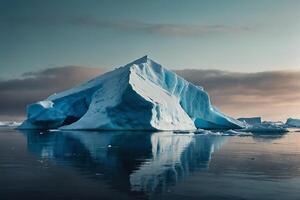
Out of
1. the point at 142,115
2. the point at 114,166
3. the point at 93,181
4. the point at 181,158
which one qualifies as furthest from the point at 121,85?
the point at 93,181

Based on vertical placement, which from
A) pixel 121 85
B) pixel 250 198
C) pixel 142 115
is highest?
pixel 121 85

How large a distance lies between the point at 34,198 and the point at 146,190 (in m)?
2.78

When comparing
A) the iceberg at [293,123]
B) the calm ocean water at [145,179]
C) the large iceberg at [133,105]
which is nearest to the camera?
the calm ocean water at [145,179]

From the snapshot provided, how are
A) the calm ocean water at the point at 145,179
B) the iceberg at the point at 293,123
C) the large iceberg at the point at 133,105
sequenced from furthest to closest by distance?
the iceberg at the point at 293,123 < the large iceberg at the point at 133,105 < the calm ocean water at the point at 145,179

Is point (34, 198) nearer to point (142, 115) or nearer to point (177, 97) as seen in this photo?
point (142, 115)

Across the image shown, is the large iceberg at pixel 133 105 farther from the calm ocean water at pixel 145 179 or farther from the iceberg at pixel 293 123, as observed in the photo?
the iceberg at pixel 293 123

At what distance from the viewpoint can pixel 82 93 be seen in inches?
2079

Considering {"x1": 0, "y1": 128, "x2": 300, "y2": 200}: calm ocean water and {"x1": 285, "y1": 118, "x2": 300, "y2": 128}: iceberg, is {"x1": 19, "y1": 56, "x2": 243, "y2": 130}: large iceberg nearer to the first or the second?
{"x1": 0, "y1": 128, "x2": 300, "y2": 200}: calm ocean water

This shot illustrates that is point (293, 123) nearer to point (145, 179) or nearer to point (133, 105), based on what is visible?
point (133, 105)

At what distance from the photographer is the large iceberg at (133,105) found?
1770 inches

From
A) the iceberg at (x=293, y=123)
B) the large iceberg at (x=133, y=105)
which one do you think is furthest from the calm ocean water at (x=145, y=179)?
the iceberg at (x=293, y=123)

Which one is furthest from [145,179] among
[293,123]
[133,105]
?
[293,123]

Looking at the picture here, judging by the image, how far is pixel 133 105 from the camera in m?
44.5

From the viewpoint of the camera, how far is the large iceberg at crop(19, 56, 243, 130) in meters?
45.0
